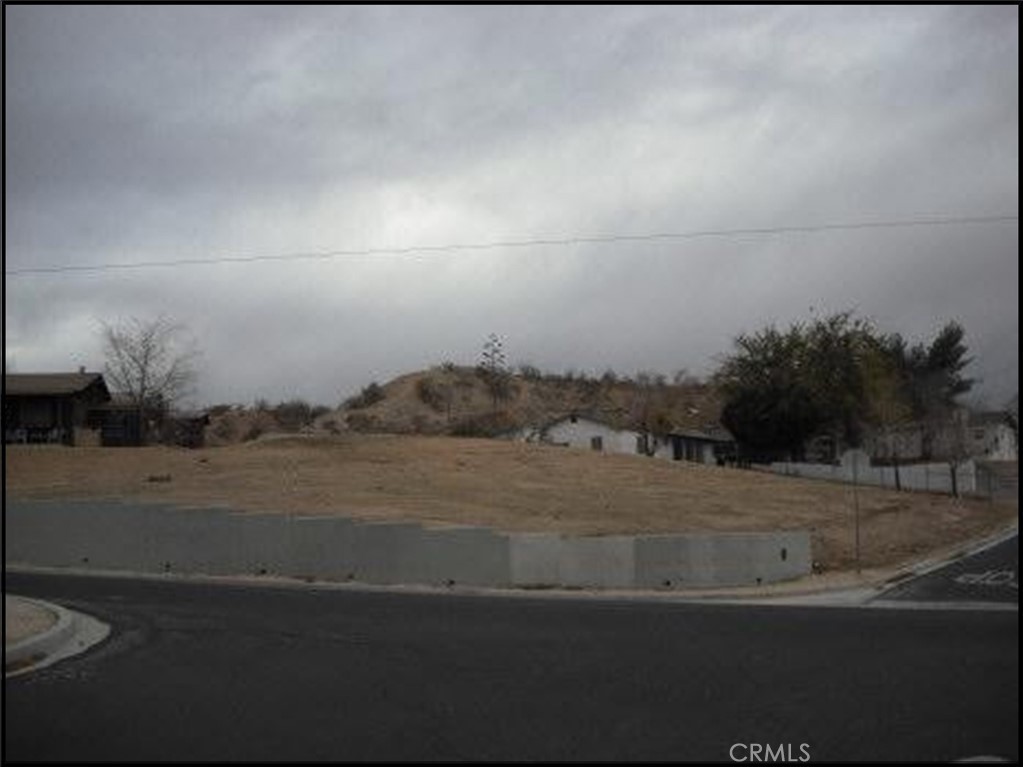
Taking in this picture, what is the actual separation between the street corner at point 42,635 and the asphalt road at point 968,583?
13850 millimetres

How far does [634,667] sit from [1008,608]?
999cm

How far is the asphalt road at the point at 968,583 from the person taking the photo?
854 inches

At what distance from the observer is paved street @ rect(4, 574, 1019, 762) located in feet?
27.2

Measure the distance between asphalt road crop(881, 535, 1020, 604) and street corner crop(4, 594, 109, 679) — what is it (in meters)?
13.9

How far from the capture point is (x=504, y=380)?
392 ft

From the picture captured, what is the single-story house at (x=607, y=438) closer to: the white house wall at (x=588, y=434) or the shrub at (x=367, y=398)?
the white house wall at (x=588, y=434)

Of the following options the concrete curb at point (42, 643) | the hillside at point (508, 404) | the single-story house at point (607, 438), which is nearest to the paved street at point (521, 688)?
the concrete curb at point (42, 643)

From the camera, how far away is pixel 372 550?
25297 mm

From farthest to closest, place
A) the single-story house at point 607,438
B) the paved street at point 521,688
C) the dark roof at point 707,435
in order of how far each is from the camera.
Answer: the dark roof at point 707,435 → the single-story house at point 607,438 → the paved street at point 521,688

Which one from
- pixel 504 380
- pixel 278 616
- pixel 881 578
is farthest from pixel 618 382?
pixel 278 616

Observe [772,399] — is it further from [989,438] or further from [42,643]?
[42,643]

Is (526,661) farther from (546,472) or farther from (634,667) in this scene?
(546,472)

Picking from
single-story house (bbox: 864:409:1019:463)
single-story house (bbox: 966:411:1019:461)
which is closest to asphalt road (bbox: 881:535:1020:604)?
single-story house (bbox: 864:409:1019:463)

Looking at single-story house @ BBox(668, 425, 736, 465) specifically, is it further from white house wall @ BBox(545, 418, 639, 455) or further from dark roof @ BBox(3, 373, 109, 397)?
dark roof @ BBox(3, 373, 109, 397)
